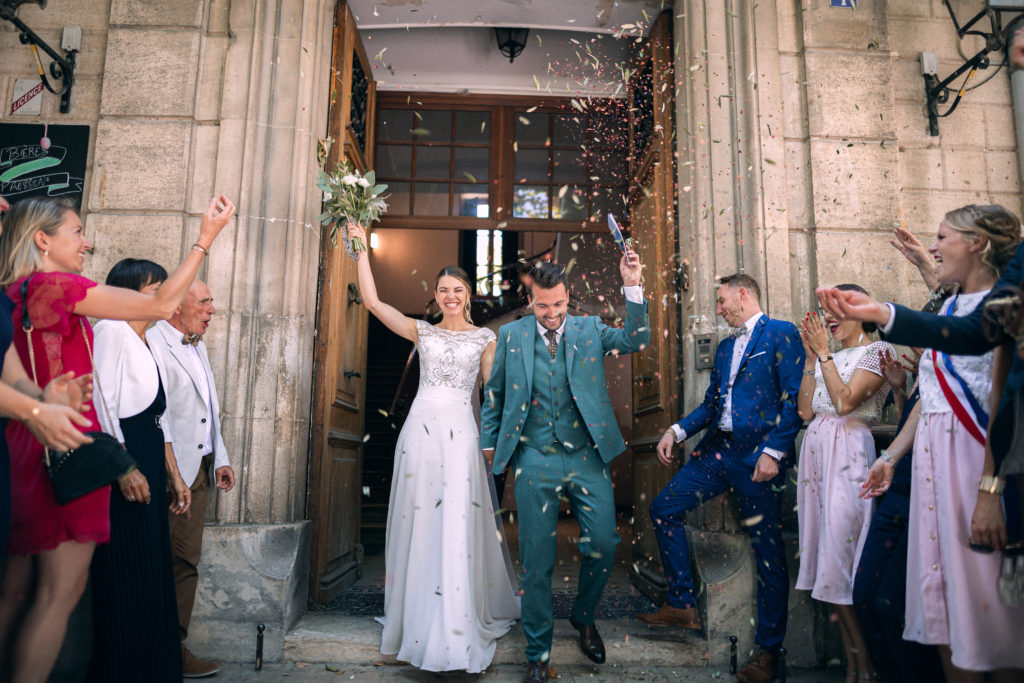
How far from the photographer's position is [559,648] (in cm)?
377

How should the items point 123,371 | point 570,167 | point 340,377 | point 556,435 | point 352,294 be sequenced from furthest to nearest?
point 570,167
point 352,294
point 340,377
point 556,435
point 123,371

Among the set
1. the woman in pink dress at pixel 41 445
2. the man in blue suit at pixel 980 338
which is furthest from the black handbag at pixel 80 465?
the man in blue suit at pixel 980 338

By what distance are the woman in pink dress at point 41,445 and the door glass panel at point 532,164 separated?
425 centimetres

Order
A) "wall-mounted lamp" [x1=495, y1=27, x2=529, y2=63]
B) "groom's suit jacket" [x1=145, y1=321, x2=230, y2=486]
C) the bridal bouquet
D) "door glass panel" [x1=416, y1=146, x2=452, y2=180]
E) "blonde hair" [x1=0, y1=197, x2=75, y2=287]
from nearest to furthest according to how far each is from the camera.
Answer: "blonde hair" [x1=0, y1=197, x2=75, y2=287] → "groom's suit jacket" [x1=145, y1=321, x2=230, y2=486] → the bridal bouquet → "wall-mounted lamp" [x1=495, y1=27, x2=529, y2=63] → "door glass panel" [x1=416, y1=146, x2=452, y2=180]

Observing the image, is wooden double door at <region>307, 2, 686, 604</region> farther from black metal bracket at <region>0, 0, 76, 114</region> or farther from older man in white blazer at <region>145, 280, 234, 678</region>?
black metal bracket at <region>0, 0, 76, 114</region>

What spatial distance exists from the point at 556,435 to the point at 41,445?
7.35 ft

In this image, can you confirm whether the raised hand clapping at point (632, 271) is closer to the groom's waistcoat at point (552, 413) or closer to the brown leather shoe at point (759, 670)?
the groom's waistcoat at point (552, 413)

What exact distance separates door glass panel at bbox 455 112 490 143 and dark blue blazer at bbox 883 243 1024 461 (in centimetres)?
490

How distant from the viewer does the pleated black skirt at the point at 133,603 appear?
8.91 feet

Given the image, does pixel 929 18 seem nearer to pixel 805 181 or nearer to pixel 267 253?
pixel 805 181

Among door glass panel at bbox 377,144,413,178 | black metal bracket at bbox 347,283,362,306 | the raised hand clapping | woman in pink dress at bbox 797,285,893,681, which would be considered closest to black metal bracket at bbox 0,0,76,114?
black metal bracket at bbox 347,283,362,306

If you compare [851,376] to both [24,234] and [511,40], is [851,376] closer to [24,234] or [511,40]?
[24,234]

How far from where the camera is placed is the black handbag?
238 cm

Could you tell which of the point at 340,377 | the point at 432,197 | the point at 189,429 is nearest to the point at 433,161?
the point at 432,197
